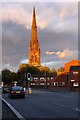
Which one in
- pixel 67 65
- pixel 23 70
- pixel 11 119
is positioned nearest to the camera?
pixel 11 119

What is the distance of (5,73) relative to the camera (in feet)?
598

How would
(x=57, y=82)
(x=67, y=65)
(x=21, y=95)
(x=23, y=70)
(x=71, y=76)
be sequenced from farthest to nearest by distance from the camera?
(x=23, y=70) < (x=67, y=65) < (x=57, y=82) < (x=71, y=76) < (x=21, y=95)

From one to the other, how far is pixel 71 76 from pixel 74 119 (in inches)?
3365

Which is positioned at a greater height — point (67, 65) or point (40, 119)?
point (67, 65)

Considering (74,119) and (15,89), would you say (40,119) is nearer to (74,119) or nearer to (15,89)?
(74,119)

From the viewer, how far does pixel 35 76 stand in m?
153

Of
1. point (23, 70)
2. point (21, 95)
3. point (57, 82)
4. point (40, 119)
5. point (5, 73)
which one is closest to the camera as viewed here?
point (40, 119)

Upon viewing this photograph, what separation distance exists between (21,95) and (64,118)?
2712 centimetres

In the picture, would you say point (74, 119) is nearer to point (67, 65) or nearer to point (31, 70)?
point (67, 65)

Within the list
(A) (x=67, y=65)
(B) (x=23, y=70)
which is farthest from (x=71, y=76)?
(B) (x=23, y=70)

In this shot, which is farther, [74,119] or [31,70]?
[31,70]

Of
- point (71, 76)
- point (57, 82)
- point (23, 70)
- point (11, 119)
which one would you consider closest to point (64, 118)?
point (11, 119)

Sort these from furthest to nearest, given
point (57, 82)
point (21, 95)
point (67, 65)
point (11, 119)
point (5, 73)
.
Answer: point (5, 73)
point (67, 65)
point (57, 82)
point (21, 95)
point (11, 119)

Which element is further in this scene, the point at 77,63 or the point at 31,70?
the point at 31,70
